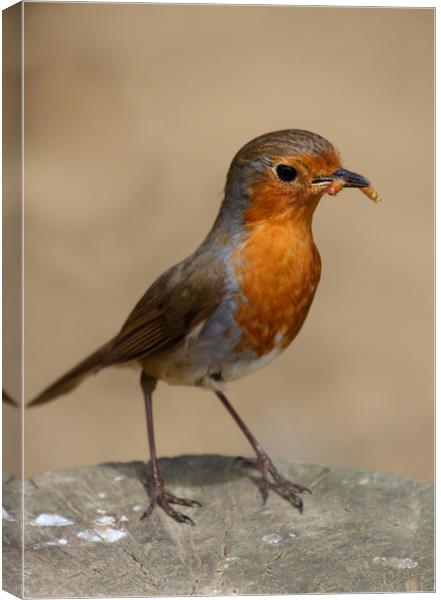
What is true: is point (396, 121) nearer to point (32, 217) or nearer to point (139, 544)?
point (32, 217)

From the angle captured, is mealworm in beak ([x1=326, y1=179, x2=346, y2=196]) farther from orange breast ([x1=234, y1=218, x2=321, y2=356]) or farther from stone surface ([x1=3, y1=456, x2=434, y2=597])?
stone surface ([x1=3, y1=456, x2=434, y2=597])

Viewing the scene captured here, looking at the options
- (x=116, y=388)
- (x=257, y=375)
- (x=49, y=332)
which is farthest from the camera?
(x=257, y=375)

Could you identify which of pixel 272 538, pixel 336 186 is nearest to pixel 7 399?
pixel 272 538

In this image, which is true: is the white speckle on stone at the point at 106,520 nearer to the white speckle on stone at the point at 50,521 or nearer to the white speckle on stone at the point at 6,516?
the white speckle on stone at the point at 50,521

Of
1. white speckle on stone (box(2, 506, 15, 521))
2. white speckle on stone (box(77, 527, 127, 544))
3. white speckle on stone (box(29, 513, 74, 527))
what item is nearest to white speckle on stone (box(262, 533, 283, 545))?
white speckle on stone (box(77, 527, 127, 544))

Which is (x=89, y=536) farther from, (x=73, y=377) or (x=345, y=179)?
(x=345, y=179)

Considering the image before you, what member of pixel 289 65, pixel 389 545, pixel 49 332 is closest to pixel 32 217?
pixel 49 332

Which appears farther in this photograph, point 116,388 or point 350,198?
point 116,388

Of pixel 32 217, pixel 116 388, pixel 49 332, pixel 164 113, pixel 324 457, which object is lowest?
pixel 324 457
